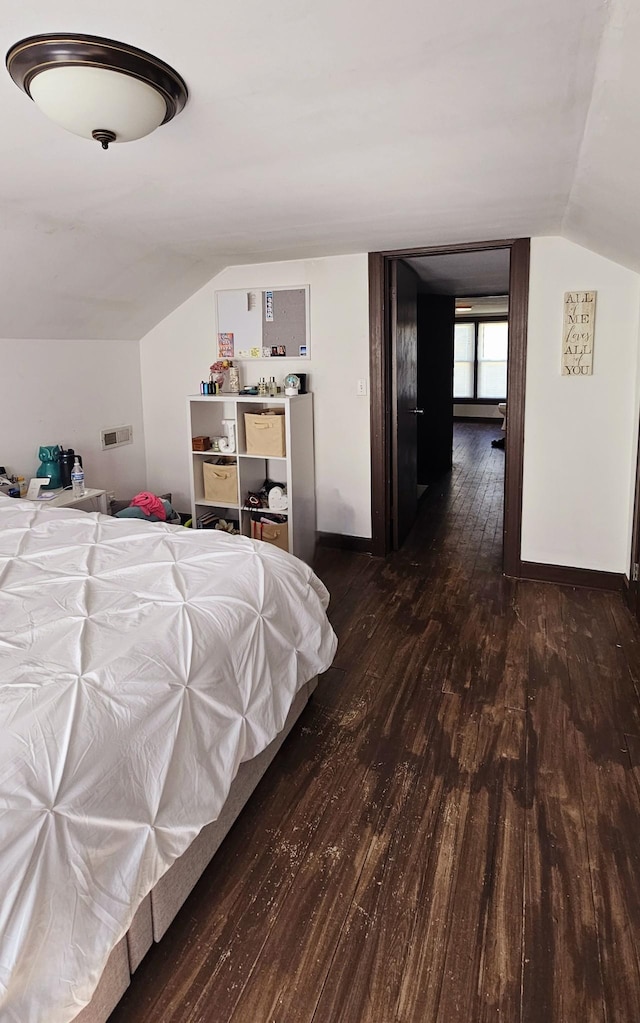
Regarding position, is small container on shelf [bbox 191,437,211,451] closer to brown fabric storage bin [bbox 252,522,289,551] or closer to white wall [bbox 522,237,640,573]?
brown fabric storage bin [bbox 252,522,289,551]

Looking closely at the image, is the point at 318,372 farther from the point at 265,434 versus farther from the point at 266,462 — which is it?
the point at 266,462

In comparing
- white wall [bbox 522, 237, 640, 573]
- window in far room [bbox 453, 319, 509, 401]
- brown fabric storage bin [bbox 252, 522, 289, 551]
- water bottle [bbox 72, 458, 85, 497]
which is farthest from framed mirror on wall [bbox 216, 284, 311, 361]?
window in far room [bbox 453, 319, 509, 401]

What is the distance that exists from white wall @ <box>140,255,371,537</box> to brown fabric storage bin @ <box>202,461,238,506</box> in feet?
1.96

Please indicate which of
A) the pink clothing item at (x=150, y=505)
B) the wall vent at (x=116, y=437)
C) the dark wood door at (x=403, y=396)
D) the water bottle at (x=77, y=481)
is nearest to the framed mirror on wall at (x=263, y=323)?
the dark wood door at (x=403, y=396)

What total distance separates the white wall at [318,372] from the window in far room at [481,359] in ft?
24.7

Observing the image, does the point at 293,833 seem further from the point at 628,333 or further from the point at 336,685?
the point at 628,333

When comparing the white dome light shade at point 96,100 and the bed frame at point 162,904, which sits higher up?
the white dome light shade at point 96,100

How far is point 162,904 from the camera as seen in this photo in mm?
1614

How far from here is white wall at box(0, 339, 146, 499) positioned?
3.83 m

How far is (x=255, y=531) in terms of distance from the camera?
14.3 feet

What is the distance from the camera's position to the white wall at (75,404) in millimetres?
3832

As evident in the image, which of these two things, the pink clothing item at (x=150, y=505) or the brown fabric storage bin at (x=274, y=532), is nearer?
the pink clothing item at (x=150, y=505)

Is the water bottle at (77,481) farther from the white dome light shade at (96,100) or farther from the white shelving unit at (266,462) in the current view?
the white dome light shade at (96,100)

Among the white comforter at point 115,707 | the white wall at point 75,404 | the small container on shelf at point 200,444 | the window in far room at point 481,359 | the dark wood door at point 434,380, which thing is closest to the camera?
the white comforter at point 115,707
